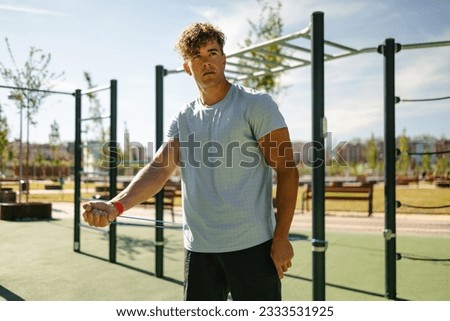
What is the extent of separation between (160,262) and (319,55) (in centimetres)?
260

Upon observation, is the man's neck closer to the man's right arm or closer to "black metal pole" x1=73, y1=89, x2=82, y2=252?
the man's right arm

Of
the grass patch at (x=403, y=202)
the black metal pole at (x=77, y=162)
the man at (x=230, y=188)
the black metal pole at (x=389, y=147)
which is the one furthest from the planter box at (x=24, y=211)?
the man at (x=230, y=188)

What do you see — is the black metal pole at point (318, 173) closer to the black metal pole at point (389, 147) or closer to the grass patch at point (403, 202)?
the black metal pole at point (389, 147)

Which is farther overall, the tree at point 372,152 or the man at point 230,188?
the tree at point 372,152

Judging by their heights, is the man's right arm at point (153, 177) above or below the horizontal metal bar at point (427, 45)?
below

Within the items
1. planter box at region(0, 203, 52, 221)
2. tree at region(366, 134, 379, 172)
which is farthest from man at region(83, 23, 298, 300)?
tree at region(366, 134, 379, 172)

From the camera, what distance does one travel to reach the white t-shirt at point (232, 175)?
1.59 m

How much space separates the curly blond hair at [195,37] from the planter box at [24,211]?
8251mm

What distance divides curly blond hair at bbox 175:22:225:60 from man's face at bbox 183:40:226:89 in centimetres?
2

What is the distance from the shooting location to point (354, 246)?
20.0 ft

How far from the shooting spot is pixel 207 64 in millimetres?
1670

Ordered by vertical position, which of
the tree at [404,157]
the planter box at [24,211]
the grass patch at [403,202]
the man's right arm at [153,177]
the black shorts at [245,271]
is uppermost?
the tree at [404,157]
